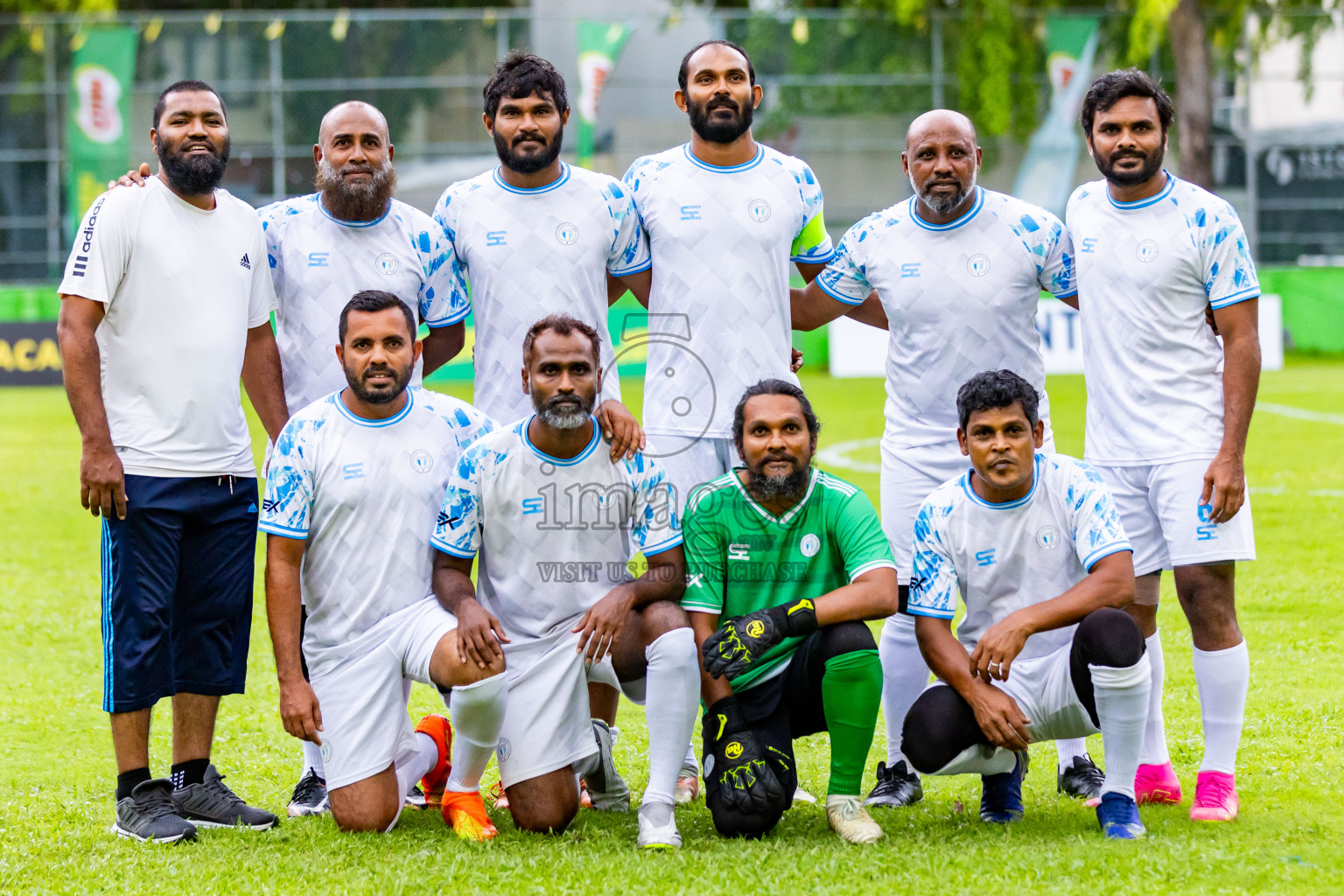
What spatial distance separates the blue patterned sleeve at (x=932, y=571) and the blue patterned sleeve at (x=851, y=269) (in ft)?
3.32

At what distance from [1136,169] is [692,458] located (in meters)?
1.78

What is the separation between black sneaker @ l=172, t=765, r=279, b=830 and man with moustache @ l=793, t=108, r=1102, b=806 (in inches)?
84.2

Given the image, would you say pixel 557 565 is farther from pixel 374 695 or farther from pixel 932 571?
pixel 932 571

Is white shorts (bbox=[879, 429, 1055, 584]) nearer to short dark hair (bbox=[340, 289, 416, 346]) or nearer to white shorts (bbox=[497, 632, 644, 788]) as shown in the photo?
white shorts (bbox=[497, 632, 644, 788])

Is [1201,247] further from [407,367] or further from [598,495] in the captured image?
[407,367]

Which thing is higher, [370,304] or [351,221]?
[351,221]

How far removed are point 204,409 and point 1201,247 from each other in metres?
3.32

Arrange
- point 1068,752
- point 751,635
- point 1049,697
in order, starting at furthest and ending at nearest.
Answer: point 1068,752, point 1049,697, point 751,635

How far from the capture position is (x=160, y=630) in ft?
15.8

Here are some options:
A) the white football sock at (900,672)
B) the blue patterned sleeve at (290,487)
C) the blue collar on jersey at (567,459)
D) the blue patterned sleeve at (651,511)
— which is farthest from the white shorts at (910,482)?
the blue patterned sleeve at (290,487)

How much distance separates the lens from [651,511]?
4816 mm

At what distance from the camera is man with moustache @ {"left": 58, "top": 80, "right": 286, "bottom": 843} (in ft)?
15.5

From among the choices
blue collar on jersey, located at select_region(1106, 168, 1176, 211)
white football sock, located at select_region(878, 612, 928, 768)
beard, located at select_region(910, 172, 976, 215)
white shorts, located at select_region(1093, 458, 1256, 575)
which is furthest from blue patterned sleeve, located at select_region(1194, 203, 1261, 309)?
white football sock, located at select_region(878, 612, 928, 768)

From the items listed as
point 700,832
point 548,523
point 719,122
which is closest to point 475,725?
point 548,523
